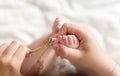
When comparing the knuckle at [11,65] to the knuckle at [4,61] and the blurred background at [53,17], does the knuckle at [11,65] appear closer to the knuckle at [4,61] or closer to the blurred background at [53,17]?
the knuckle at [4,61]

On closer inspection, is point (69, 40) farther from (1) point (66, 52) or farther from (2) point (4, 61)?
(2) point (4, 61)

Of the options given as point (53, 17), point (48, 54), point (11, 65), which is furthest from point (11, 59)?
point (53, 17)

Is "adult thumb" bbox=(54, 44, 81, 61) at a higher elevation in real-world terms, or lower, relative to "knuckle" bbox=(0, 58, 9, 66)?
→ higher

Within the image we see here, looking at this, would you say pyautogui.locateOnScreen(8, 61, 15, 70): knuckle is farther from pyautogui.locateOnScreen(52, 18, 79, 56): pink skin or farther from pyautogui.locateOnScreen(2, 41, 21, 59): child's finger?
pyautogui.locateOnScreen(52, 18, 79, 56): pink skin

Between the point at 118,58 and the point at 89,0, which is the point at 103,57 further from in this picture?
the point at 89,0

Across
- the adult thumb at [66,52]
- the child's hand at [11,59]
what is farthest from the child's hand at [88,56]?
the child's hand at [11,59]

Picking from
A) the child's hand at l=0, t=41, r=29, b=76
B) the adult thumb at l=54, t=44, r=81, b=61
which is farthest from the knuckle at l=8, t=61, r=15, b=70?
the adult thumb at l=54, t=44, r=81, b=61

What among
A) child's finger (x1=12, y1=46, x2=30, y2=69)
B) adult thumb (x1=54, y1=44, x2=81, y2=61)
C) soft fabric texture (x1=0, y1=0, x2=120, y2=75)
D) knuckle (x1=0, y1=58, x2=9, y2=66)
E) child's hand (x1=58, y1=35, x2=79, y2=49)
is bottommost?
knuckle (x1=0, y1=58, x2=9, y2=66)

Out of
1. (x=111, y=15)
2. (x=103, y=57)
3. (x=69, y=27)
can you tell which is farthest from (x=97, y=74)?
(x=111, y=15)
